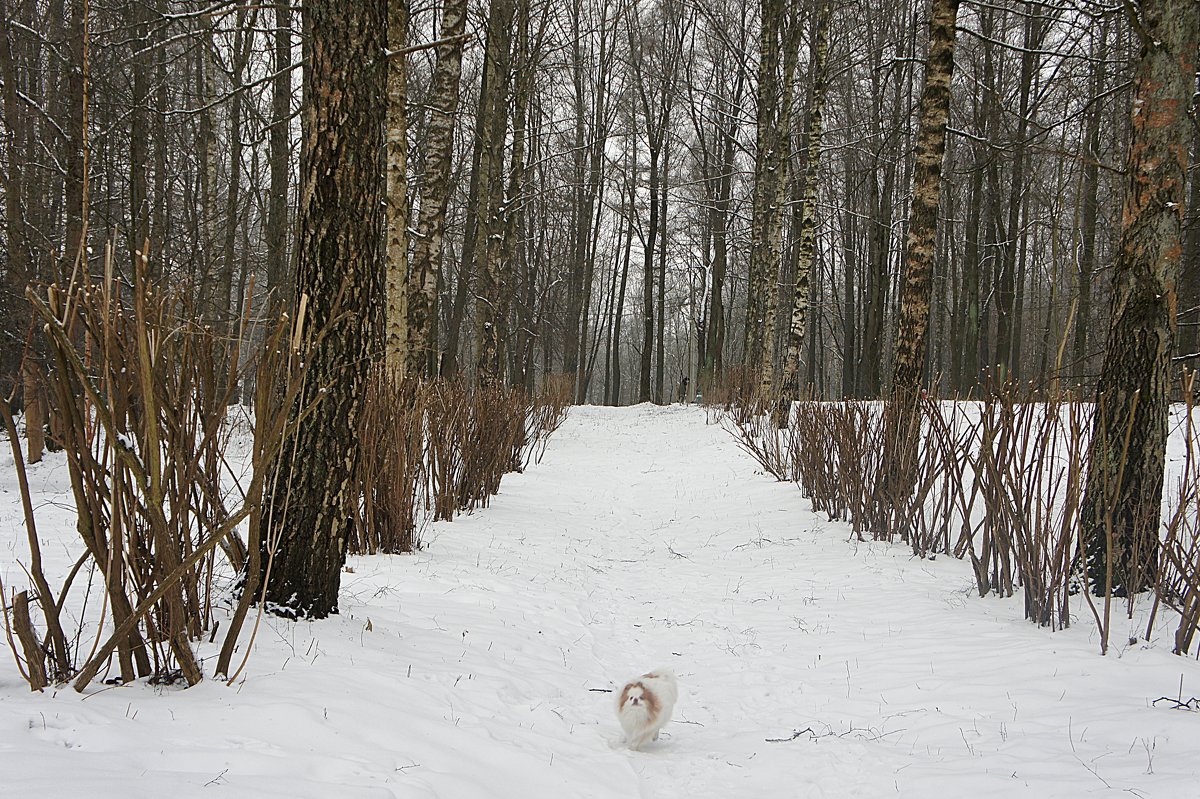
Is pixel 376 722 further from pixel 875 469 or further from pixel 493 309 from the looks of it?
pixel 493 309

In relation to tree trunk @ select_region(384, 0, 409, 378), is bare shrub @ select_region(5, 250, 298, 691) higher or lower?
lower

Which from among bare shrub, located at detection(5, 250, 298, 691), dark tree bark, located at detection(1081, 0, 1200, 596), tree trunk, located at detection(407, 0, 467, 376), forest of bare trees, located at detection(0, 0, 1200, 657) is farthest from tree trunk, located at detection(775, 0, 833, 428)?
bare shrub, located at detection(5, 250, 298, 691)

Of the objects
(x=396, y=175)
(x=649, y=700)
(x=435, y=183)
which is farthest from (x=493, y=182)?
(x=649, y=700)

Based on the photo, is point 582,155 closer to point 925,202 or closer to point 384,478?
point 925,202

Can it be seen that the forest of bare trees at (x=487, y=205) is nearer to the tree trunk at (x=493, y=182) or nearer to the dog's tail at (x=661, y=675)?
the tree trunk at (x=493, y=182)

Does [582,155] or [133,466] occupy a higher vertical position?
[582,155]

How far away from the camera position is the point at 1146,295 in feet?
12.6

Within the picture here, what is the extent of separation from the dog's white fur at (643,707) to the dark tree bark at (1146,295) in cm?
260

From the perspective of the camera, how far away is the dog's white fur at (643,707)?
2.45 m

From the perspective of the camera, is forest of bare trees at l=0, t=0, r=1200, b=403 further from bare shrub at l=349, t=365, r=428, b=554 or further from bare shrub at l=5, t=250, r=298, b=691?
bare shrub at l=349, t=365, r=428, b=554

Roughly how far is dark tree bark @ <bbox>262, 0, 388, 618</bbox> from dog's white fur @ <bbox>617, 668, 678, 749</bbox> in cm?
134

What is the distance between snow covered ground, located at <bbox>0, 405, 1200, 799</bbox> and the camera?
1.74 metres

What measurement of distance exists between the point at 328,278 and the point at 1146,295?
4114 millimetres

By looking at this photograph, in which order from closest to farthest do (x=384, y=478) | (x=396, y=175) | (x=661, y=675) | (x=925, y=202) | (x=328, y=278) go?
(x=661, y=675)
(x=328, y=278)
(x=384, y=478)
(x=925, y=202)
(x=396, y=175)
